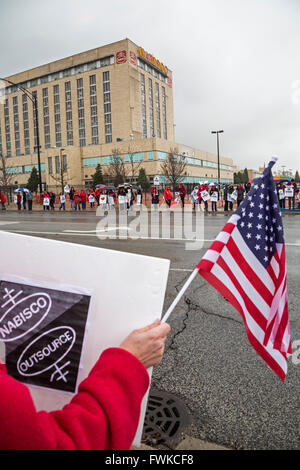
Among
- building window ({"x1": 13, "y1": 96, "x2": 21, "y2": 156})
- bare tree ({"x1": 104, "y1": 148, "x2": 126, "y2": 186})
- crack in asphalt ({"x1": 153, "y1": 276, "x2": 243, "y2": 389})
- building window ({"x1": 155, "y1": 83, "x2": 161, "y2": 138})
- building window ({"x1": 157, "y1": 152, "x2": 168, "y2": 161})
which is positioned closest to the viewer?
crack in asphalt ({"x1": 153, "y1": 276, "x2": 243, "y2": 389})

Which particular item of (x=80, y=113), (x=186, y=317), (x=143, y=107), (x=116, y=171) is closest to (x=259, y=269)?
(x=186, y=317)

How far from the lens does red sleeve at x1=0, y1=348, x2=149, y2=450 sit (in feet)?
3.20

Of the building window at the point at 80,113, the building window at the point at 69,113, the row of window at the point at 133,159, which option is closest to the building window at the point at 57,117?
the building window at the point at 69,113

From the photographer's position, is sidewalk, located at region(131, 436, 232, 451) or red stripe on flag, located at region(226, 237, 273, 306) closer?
red stripe on flag, located at region(226, 237, 273, 306)

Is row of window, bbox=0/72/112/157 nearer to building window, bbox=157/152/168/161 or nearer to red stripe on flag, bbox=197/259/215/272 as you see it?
building window, bbox=157/152/168/161

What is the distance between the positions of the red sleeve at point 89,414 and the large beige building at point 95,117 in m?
66.4

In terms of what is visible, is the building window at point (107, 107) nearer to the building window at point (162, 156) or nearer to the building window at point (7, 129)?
the building window at point (162, 156)

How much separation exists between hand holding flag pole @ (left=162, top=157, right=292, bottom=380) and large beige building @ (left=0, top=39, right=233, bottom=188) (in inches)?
2583

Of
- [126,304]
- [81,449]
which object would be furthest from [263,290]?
[81,449]

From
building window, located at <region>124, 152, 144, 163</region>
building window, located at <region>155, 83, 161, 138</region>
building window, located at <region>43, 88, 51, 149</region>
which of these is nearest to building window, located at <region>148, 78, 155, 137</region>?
building window, located at <region>155, 83, 161, 138</region>

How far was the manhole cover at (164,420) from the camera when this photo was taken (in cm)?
217

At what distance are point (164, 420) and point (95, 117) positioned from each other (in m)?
89.1

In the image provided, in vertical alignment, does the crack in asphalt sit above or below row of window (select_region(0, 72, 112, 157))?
below
